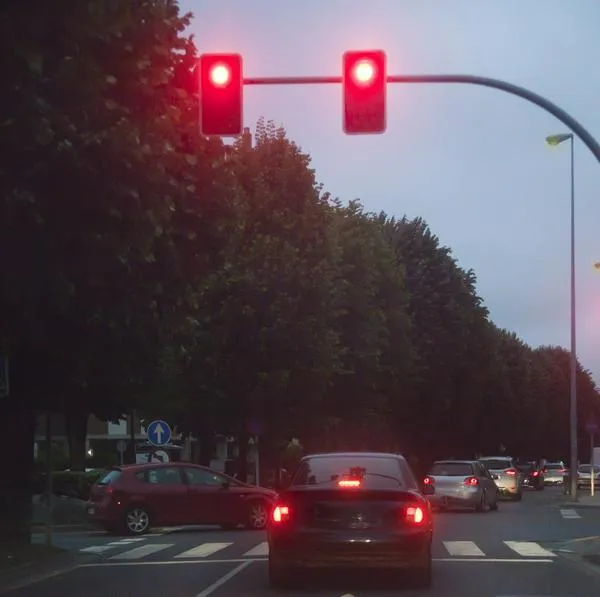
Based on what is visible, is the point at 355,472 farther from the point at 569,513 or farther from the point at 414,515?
the point at 569,513

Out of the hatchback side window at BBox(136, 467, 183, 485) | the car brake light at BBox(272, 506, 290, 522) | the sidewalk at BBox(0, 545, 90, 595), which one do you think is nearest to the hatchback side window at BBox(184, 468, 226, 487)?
the hatchback side window at BBox(136, 467, 183, 485)

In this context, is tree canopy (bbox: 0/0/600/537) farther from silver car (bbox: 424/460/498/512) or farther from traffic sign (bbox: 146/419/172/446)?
silver car (bbox: 424/460/498/512)

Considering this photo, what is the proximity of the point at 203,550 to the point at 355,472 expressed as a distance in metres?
5.79

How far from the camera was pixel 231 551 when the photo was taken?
17.5 meters

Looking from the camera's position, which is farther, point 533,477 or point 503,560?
point 533,477

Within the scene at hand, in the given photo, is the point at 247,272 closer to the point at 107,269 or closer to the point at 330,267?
the point at 330,267

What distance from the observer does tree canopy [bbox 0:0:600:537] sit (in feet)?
34.3

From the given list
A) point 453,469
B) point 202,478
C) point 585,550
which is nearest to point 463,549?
point 585,550

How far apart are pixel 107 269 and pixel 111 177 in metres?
1.29

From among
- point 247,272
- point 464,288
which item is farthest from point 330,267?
point 464,288

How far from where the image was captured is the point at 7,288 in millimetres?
11836

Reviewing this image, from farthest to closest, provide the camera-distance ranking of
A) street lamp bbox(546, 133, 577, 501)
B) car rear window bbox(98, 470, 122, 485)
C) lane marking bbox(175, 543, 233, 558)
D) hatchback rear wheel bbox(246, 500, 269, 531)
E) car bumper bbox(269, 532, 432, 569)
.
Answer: street lamp bbox(546, 133, 577, 501), hatchback rear wheel bbox(246, 500, 269, 531), car rear window bbox(98, 470, 122, 485), lane marking bbox(175, 543, 233, 558), car bumper bbox(269, 532, 432, 569)

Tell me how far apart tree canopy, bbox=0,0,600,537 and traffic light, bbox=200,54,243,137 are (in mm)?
702

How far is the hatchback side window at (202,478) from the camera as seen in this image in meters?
22.7
